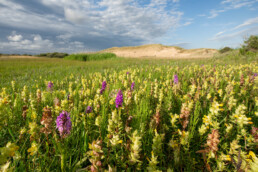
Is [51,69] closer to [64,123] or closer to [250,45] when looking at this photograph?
[64,123]

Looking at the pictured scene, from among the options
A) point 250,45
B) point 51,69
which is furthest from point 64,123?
point 250,45

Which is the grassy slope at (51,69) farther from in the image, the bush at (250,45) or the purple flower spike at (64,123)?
the purple flower spike at (64,123)

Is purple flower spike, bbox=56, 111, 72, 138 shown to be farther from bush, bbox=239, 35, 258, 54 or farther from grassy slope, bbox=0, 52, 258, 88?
bush, bbox=239, 35, 258, 54

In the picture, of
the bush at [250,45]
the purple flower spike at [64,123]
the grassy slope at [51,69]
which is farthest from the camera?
the bush at [250,45]

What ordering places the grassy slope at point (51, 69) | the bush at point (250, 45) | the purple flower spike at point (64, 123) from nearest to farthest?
the purple flower spike at point (64, 123) < the grassy slope at point (51, 69) < the bush at point (250, 45)

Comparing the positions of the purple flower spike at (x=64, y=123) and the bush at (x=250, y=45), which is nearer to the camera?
the purple flower spike at (x=64, y=123)

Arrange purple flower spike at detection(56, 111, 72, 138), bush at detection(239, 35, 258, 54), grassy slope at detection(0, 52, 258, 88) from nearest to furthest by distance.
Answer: purple flower spike at detection(56, 111, 72, 138) → grassy slope at detection(0, 52, 258, 88) → bush at detection(239, 35, 258, 54)

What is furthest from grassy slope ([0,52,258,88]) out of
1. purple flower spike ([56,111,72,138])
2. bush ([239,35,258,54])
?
purple flower spike ([56,111,72,138])

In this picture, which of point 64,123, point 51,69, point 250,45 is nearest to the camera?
point 64,123

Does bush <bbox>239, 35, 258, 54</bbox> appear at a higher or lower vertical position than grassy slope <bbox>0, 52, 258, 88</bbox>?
higher

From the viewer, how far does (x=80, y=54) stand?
22.9 m

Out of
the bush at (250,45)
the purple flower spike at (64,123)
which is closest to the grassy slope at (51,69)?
the bush at (250,45)

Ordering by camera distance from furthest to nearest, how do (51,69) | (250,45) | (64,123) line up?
(250,45), (51,69), (64,123)

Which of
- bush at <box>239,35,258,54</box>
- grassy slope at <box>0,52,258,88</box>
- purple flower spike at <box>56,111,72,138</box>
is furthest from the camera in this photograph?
bush at <box>239,35,258,54</box>
